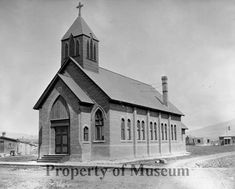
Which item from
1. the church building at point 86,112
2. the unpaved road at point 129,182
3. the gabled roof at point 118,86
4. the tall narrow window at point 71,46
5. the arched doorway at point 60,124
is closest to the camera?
the unpaved road at point 129,182

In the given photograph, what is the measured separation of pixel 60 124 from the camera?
30.6 meters

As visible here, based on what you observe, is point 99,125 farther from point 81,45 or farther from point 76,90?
point 81,45

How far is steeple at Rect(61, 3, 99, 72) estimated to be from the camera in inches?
1273

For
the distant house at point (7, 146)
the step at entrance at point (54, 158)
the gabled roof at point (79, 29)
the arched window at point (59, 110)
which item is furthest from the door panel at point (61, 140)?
the distant house at point (7, 146)

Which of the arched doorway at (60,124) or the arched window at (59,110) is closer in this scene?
the arched doorway at (60,124)

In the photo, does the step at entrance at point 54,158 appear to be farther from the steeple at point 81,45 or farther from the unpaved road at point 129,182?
the unpaved road at point 129,182

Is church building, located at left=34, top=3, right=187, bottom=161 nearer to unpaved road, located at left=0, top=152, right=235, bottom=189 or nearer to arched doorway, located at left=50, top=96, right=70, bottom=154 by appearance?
arched doorway, located at left=50, top=96, right=70, bottom=154

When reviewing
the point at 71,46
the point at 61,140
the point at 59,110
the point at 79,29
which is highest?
the point at 79,29

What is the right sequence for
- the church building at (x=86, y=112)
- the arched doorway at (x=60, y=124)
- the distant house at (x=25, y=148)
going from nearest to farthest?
the church building at (x=86, y=112) → the arched doorway at (x=60, y=124) → the distant house at (x=25, y=148)

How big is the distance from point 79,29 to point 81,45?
1767 millimetres

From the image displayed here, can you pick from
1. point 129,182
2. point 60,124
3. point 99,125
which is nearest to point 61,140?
point 60,124

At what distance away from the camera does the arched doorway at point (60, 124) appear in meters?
30.2

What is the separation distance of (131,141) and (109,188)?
63.0 feet

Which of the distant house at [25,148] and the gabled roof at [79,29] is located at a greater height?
the gabled roof at [79,29]
